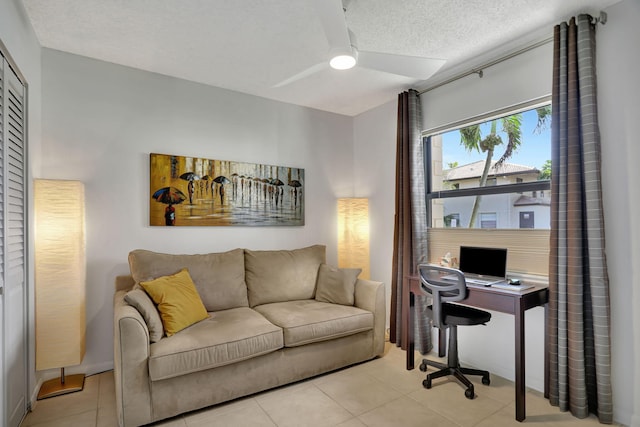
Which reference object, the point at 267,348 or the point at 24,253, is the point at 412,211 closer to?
the point at 267,348

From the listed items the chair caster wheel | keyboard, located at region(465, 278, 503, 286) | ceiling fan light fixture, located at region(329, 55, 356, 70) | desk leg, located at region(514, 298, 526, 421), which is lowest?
the chair caster wheel

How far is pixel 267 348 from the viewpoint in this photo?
246cm

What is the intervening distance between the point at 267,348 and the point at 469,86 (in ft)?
8.99

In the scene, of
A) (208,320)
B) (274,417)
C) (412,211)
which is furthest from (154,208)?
(412,211)

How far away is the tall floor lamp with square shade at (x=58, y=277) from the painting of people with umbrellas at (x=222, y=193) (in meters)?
0.70

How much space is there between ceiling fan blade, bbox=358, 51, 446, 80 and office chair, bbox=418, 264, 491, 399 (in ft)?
4.42

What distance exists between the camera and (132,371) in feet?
6.77

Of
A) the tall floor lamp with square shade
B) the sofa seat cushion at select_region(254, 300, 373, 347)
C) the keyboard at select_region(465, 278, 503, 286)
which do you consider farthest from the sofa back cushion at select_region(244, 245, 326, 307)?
the keyboard at select_region(465, 278, 503, 286)

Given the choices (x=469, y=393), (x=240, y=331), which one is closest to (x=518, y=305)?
(x=469, y=393)

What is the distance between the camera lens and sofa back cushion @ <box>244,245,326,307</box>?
3217mm

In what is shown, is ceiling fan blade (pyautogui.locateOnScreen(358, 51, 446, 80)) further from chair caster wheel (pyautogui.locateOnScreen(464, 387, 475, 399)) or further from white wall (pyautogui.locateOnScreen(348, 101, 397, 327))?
chair caster wheel (pyautogui.locateOnScreen(464, 387, 475, 399))

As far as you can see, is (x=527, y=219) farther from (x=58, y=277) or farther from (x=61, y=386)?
(x=61, y=386)

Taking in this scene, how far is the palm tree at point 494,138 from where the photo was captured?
8.94ft

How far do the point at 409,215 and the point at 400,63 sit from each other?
164 centimetres
